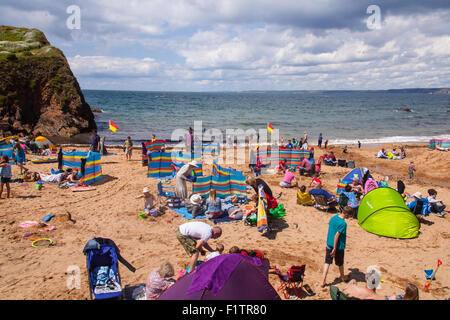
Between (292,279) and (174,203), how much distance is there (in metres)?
5.39

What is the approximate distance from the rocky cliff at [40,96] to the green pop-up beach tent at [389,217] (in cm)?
2686

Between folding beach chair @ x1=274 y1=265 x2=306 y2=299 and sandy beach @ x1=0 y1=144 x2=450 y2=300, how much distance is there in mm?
145

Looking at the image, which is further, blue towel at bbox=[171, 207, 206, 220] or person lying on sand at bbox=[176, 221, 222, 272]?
blue towel at bbox=[171, 207, 206, 220]

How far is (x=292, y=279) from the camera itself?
559 centimetres

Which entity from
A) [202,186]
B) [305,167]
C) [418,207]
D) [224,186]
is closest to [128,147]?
[202,186]

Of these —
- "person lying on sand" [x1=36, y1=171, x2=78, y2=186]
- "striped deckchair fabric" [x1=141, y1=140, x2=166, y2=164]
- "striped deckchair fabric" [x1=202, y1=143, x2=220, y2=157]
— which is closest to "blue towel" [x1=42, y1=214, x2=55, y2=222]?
"person lying on sand" [x1=36, y1=171, x2=78, y2=186]

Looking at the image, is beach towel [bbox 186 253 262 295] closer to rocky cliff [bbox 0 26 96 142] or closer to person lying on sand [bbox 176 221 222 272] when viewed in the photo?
person lying on sand [bbox 176 221 222 272]

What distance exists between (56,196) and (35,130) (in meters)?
21.4

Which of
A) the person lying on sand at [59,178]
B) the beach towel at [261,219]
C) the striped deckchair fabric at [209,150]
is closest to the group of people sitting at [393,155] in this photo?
the striped deckchair fabric at [209,150]

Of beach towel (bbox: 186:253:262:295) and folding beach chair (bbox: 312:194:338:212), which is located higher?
beach towel (bbox: 186:253:262:295)


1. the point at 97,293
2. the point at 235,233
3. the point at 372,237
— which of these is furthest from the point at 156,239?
the point at 372,237

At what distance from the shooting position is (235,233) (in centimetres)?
845

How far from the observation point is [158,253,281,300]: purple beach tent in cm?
411

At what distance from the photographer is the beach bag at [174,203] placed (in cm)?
1003
